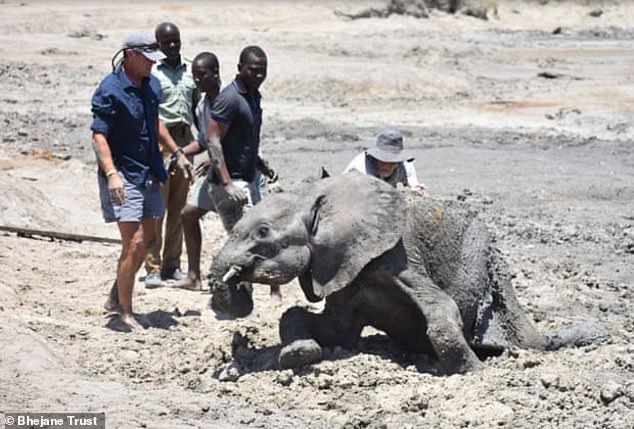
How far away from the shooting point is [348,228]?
7.38 meters

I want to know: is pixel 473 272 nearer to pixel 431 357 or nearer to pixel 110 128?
pixel 431 357

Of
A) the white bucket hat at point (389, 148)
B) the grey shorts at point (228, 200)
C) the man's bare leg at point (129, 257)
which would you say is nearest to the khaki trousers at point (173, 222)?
the grey shorts at point (228, 200)

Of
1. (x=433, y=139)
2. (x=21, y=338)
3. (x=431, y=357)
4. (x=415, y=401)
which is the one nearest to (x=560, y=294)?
(x=431, y=357)

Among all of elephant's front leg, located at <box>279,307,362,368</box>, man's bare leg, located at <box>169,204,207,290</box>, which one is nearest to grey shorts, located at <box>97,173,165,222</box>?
man's bare leg, located at <box>169,204,207,290</box>

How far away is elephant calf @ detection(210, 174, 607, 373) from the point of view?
7348mm

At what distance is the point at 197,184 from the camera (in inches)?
386

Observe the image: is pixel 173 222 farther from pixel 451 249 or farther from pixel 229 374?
pixel 451 249

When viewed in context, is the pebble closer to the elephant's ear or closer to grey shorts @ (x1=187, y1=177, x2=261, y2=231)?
the elephant's ear

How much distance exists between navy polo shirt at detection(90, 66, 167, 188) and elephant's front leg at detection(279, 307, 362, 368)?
174cm

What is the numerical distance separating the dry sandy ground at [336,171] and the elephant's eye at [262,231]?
0.86 meters

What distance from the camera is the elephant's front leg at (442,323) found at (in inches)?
291

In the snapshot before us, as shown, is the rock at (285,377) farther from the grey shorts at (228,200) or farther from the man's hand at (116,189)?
the grey shorts at (228,200)

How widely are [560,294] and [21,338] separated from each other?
4580mm

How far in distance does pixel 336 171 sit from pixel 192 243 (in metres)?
6.85
